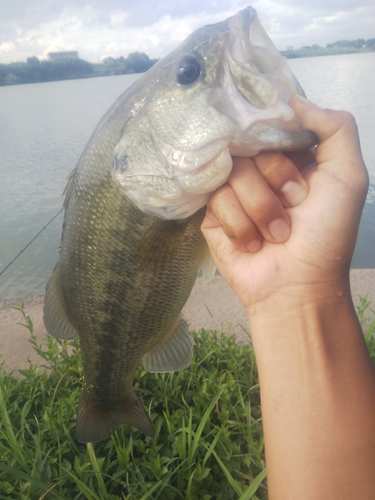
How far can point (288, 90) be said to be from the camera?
0.98 metres

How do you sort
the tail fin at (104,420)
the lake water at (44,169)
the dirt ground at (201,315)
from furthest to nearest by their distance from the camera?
the lake water at (44,169)
the dirt ground at (201,315)
the tail fin at (104,420)

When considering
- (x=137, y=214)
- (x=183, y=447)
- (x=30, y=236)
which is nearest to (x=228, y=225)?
(x=137, y=214)

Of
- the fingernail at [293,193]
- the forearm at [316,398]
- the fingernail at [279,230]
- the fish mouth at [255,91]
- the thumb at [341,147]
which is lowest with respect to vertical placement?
the forearm at [316,398]

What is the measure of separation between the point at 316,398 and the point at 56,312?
3.34ft

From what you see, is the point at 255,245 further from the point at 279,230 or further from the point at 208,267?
the point at 208,267

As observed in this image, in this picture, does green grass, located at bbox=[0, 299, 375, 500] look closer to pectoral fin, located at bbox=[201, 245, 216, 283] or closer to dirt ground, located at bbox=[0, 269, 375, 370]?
dirt ground, located at bbox=[0, 269, 375, 370]

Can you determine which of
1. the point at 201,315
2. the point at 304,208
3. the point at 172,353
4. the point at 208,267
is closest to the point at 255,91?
the point at 304,208

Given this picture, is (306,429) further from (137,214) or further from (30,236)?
(30,236)

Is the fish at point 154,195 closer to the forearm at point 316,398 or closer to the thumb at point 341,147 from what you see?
the thumb at point 341,147

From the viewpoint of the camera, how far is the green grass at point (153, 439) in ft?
4.75

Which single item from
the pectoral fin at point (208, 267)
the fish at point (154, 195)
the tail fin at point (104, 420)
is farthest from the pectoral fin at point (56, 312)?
the pectoral fin at point (208, 267)

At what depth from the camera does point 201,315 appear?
2.77 m

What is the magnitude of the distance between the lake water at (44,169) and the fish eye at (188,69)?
208cm

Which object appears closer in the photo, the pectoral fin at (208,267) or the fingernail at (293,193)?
the fingernail at (293,193)
